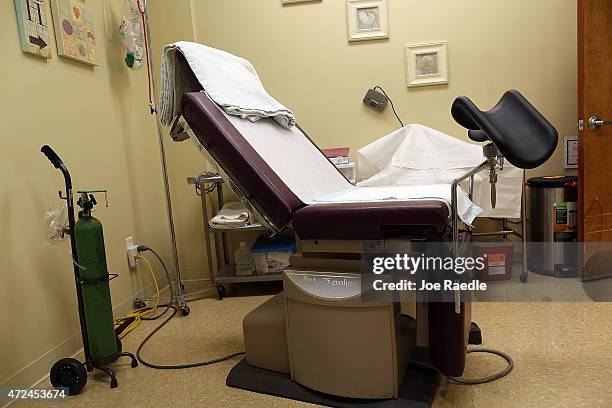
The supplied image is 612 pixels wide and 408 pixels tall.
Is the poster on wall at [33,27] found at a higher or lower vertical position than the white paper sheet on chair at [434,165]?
higher

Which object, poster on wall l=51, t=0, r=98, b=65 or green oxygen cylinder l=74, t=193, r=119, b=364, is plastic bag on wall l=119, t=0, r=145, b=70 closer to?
poster on wall l=51, t=0, r=98, b=65

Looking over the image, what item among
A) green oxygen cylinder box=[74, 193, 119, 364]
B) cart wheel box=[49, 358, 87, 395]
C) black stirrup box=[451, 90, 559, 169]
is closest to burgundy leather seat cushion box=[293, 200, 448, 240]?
black stirrup box=[451, 90, 559, 169]

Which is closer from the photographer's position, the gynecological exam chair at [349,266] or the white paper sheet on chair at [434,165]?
the gynecological exam chair at [349,266]

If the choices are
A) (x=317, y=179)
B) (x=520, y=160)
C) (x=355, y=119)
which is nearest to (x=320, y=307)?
(x=317, y=179)

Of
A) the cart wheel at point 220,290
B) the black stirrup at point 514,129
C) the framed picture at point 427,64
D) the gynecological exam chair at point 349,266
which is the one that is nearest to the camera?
the black stirrup at point 514,129

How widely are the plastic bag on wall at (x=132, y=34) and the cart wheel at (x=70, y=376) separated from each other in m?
1.51

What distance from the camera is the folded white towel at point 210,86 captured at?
149 centimetres

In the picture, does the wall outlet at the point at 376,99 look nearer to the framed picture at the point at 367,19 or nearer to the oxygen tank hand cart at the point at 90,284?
the framed picture at the point at 367,19

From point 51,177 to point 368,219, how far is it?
1.33 metres

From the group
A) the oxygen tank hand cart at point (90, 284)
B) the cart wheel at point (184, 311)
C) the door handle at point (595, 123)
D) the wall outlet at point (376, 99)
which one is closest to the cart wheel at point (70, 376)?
the oxygen tank hand cart at point (90, 284)

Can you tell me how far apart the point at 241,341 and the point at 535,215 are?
1.76 m

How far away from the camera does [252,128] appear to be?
1.52m

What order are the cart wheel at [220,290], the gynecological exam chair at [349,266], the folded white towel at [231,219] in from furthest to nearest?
the cart wheel at [220,290]
the folded white towel at [231,219]
the gynecological exam chair at [349,266]

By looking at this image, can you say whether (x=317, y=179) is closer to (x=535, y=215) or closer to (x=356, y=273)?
(x=356, y=273)
